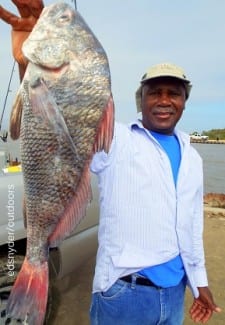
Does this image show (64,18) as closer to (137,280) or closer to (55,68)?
(55,68)

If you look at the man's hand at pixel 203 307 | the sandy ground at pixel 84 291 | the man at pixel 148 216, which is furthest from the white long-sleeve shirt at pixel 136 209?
the sandy ground at pixel 84 291

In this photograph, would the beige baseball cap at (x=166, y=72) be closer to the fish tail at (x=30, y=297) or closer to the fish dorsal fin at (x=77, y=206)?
the fish dorsal fin at (x=77, y=206)

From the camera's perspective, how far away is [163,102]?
2.35 metres

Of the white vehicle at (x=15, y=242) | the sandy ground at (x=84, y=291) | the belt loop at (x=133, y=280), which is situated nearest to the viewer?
the belt loop at (x=133, y=280)

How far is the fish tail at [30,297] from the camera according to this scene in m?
1.68

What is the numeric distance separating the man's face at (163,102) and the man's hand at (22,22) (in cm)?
83

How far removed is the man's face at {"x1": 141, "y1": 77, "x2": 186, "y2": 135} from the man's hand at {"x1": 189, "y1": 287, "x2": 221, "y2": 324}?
3.31 feet

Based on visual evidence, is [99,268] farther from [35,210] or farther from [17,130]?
[17,130]

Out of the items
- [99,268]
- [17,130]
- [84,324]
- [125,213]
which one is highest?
[17,130]

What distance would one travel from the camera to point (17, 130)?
5.46ft

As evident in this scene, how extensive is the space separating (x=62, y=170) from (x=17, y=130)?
0.23 meters

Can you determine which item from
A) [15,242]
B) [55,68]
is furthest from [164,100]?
[15,242]

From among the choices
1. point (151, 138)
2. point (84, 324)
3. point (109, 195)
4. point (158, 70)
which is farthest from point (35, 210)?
point (84, 324)

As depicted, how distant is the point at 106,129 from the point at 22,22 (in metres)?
0.57
